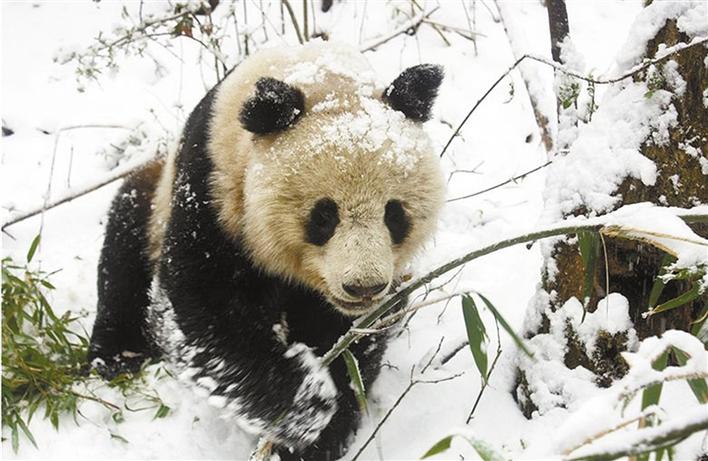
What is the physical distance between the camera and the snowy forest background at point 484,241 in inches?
67.0

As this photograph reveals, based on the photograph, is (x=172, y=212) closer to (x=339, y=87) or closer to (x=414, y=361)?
(x=339, y=87)

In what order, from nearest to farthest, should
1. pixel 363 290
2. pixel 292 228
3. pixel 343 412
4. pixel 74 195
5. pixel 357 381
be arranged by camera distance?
pixel 357 381
pixel 363 290
pixel 292 228
pixel 343 412
pixel 74 195

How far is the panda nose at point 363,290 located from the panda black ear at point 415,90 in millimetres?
679

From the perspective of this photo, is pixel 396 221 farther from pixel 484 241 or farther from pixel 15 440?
pixel 15 440

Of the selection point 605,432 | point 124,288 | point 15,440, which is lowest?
point 15,440

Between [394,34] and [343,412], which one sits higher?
[394,34]

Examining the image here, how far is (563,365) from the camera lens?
255cm

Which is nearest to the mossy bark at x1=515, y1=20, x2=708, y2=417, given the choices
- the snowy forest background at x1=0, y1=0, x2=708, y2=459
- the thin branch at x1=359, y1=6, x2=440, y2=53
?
the snowy forest background at x1=0, y1=0, x2=708, y2=459

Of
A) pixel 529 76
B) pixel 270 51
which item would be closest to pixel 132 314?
pixel 270 51

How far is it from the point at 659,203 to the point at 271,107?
4.04 feet

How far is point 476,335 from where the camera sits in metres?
1.62

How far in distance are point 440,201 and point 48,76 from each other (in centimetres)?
370

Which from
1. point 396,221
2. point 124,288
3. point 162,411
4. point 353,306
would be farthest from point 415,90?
point 124,288

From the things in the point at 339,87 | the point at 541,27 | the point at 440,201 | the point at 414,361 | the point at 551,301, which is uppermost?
the point at 541,27
